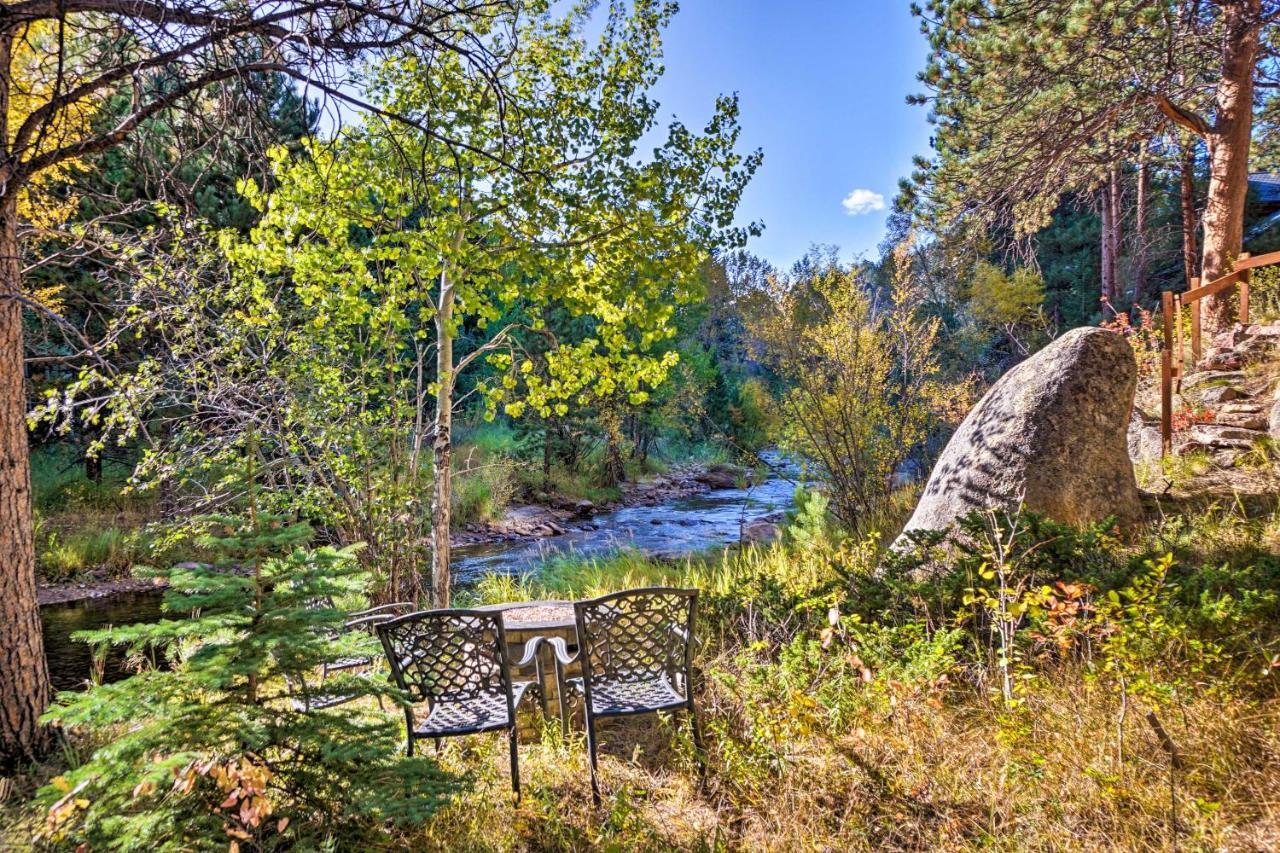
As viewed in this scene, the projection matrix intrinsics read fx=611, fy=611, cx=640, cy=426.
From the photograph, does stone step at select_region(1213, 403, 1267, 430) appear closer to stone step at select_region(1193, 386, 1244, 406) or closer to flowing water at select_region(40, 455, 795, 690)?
stone step at select_region(1193, 386, 1244, 406)

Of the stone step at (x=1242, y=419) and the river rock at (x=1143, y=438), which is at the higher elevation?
the stone step at (x=1242, y=419)

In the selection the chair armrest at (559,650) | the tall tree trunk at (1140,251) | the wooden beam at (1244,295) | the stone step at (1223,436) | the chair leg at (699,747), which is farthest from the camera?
the tall tree trunk at (1140,251)

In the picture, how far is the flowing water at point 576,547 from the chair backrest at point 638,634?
389cm

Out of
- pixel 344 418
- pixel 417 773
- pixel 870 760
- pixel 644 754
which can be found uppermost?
pixel 344 418

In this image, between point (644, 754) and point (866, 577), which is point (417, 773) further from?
point (866, 577)

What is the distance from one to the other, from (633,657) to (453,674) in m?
0.88

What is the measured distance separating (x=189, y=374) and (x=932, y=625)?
5599 mm

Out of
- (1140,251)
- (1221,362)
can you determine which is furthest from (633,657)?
(1140,251)

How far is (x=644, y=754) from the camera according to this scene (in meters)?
3.30

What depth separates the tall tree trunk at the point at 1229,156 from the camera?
7.11 meters

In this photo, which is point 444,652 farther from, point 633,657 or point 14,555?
point 14,555

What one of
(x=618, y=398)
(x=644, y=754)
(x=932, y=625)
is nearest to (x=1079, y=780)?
(x=932, y=625)

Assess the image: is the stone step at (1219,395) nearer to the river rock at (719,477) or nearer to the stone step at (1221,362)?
the stone step at (1221,362)

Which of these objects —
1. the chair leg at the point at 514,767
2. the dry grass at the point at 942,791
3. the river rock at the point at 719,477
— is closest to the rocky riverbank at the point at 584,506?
the river rock at the point at 719,477
